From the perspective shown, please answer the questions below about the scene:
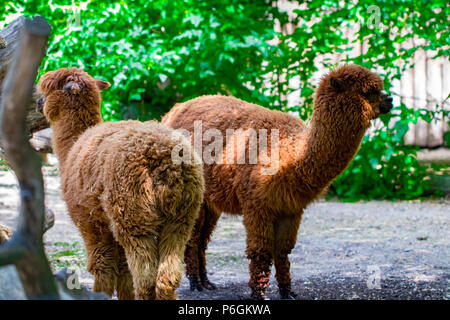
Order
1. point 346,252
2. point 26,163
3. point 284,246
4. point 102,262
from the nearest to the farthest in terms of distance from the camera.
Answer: point 26,163 < point 102,262 < point 284,246 < point 346,252

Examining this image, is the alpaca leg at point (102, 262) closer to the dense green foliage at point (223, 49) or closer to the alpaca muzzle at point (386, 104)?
the alpaca muzzle at point (386, 104)

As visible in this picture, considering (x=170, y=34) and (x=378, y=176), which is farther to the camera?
(x=378, y=176)

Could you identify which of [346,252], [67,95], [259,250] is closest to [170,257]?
[259,250]

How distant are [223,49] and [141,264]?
5370mm

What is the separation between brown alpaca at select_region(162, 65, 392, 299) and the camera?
13.7 feet

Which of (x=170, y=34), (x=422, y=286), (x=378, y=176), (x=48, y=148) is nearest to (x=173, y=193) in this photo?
(x=422, y=286)

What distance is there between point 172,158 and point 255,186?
1324 mm

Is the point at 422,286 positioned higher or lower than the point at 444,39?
lower

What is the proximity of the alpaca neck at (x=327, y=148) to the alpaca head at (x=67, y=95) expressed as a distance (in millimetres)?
1678

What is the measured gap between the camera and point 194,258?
5238 millimetres

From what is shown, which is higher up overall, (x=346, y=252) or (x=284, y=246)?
(x=284, y=246)

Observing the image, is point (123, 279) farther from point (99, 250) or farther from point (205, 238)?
point (205, 238)

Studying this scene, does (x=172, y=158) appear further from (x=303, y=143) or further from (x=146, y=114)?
(x=146, y=114)
